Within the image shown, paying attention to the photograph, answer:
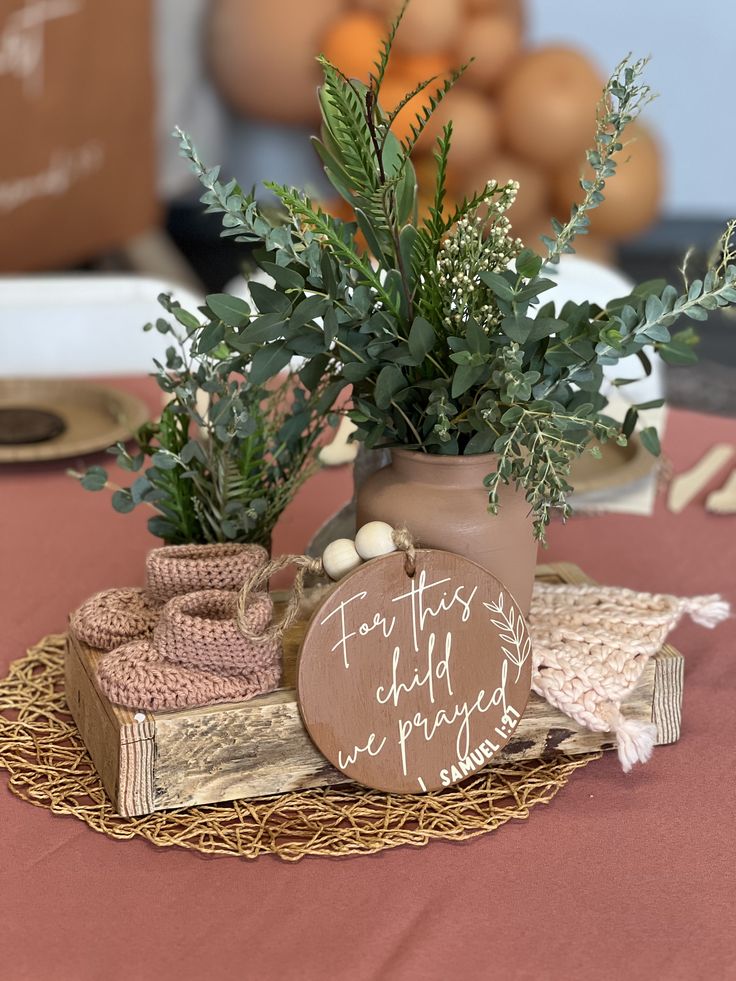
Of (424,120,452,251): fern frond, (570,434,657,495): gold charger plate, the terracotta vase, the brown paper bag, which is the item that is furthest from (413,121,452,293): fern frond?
the brown paper bag

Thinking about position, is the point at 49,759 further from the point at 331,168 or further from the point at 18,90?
the point at 18,90

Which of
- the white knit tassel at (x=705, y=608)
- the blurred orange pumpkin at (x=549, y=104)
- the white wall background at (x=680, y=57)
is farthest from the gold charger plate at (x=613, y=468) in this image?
the white wall background at (x=680, y=57)

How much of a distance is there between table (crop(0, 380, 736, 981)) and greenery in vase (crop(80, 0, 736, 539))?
0.20 m

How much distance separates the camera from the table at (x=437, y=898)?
0.65 meters

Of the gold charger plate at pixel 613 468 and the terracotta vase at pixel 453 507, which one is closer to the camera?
the terracotta vase at pixel 453 507

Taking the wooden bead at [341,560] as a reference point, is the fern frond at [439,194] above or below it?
above

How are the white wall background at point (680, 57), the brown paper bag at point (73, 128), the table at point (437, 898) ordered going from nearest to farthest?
the table at point (437, 898) < the brown paper bag at point (73, 128) < the white wall background at point (680, 57)

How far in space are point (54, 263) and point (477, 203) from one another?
8.52ft

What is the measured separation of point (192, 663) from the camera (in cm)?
76

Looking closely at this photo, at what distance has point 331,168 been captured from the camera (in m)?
0.80

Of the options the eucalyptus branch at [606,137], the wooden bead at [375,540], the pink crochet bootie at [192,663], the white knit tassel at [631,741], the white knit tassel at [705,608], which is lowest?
the white knit tassel at [631,741]

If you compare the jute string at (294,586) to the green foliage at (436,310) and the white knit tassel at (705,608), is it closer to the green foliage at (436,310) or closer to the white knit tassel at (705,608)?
the green foliage at (436,310)

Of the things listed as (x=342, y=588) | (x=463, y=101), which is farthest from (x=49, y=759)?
(x=463, y=101)

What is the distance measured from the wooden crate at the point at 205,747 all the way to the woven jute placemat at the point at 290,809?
0.01m
